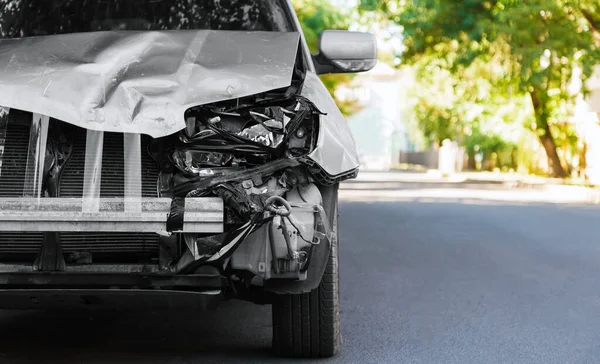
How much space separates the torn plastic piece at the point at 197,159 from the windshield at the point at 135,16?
5.90 feet

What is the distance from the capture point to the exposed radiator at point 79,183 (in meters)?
4.34

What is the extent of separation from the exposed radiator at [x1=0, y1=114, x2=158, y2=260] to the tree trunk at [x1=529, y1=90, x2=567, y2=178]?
33.3 m

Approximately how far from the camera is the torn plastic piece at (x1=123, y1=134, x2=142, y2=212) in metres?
4.34

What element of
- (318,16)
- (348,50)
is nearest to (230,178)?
(348,50)

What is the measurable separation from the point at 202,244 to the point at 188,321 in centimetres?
254

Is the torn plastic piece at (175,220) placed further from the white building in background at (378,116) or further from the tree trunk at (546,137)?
the white building in background at (378,116)

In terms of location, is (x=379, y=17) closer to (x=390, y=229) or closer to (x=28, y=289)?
(x=390, y=229)

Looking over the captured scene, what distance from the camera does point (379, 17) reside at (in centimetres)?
3291

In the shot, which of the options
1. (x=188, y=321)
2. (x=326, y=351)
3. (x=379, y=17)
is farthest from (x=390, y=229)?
(x=379, y=17)

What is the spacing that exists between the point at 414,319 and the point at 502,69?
29.1m

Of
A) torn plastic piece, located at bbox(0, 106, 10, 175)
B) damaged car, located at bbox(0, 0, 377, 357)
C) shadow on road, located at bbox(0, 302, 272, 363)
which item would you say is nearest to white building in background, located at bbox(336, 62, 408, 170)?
shadow on road, located at bbox(0, 302, 272, 363)

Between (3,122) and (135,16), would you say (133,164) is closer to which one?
(3,122)

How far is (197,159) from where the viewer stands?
4414 mm

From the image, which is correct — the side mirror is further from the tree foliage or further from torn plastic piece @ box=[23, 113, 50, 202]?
the tree foliage
